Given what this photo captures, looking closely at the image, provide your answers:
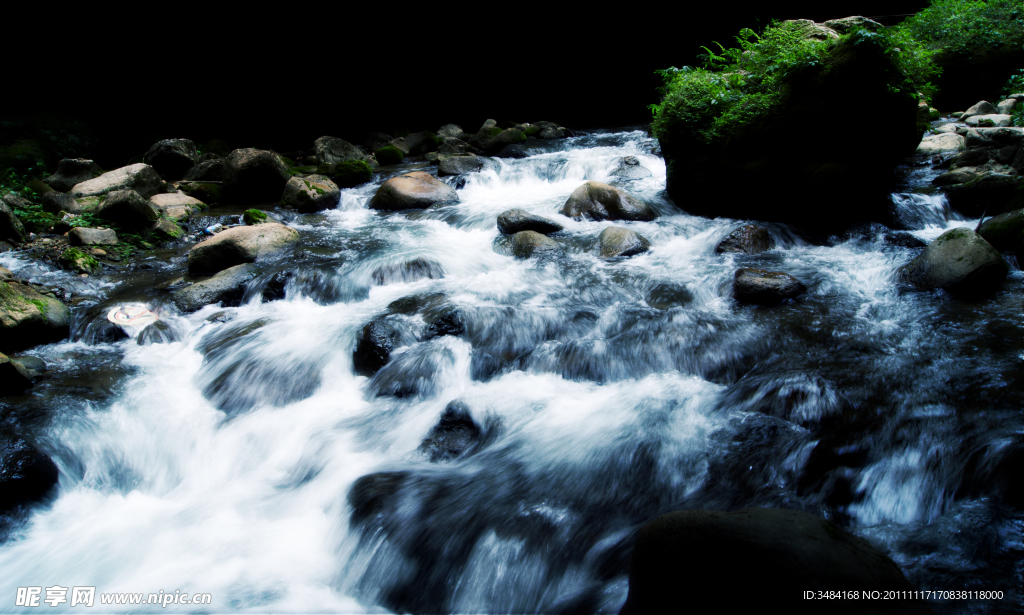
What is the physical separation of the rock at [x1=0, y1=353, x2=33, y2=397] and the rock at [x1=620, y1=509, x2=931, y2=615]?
499 centimetres

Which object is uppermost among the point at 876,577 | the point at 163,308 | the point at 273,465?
the point at 876,577

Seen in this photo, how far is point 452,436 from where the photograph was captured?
359cm

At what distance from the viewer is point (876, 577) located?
Result: 5.53 ft

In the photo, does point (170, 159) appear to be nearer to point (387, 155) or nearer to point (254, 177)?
point (254, 177)

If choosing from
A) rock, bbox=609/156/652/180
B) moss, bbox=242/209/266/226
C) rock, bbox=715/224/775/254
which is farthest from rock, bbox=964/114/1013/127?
moss, bbox=242/209/266/226

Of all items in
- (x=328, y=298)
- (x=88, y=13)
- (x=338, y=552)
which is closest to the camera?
(x=338, y=552)

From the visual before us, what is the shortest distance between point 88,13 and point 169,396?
17.8m

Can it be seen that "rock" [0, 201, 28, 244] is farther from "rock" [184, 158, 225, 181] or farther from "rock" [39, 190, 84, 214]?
"rock" [184, 158, 225, 181]

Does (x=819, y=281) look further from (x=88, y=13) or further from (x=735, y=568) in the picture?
(x=88, y=13)

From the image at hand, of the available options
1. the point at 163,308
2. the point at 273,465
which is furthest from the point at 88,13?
the point at 273,465

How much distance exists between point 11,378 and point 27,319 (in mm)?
1224

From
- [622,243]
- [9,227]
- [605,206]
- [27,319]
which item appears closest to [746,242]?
[622,243]

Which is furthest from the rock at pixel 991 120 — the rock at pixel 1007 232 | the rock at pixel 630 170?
the rock at pixel 630 170

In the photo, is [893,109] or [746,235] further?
[746,235]
